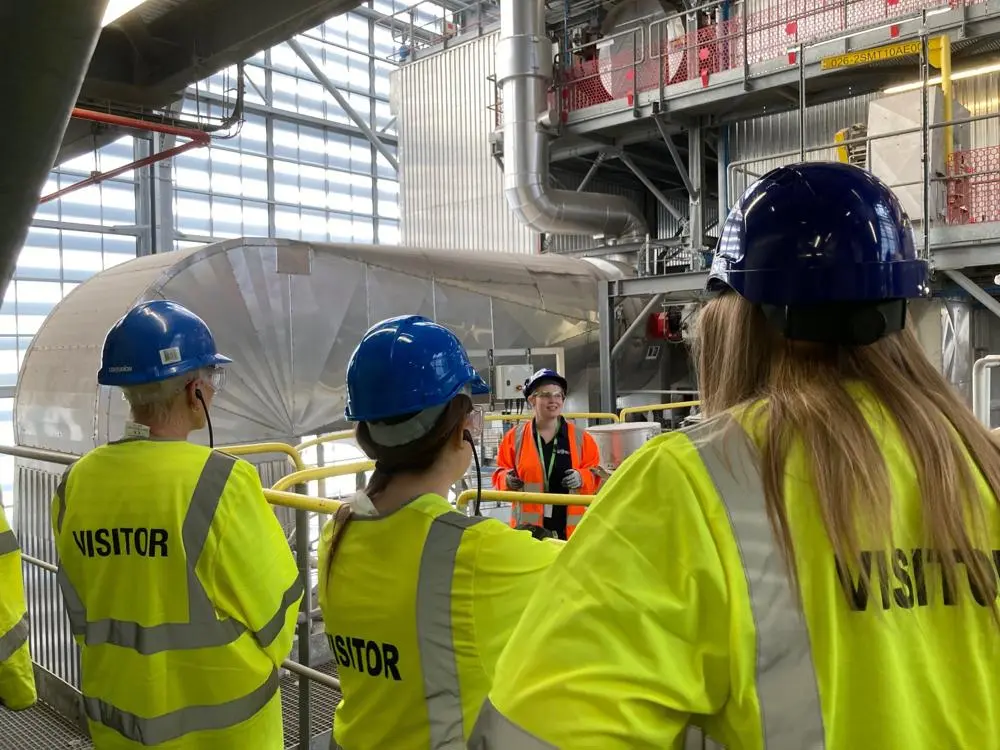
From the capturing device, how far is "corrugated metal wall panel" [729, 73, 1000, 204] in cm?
1041

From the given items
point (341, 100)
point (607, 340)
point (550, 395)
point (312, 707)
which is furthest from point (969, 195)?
point (341, 100)

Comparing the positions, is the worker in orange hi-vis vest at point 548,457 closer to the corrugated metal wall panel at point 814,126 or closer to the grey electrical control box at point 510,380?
the grey electrical control box at point 510,380

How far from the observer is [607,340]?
415 inches

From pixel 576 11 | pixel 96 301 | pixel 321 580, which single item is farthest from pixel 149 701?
pixel 576 11

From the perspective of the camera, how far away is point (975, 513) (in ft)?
3.26

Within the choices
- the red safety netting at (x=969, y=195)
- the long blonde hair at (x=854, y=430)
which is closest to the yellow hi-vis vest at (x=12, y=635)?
the long blonde hair at (x=854, y=430)

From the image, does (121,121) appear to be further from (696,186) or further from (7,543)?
(696,186)

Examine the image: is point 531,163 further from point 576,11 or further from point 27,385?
point 27,385

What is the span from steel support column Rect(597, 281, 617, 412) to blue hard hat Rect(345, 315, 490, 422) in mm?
8677

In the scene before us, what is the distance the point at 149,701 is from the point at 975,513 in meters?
2.03

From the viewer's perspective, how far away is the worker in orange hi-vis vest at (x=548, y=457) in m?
5.36

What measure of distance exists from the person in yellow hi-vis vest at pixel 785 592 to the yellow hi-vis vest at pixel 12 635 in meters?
2.01

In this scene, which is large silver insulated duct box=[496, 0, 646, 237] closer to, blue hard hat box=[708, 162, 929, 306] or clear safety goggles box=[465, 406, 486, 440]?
clear safety goggles box=[465, 406, 486, 440]

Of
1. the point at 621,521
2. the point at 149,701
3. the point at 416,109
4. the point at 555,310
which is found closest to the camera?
the point at 621,521
